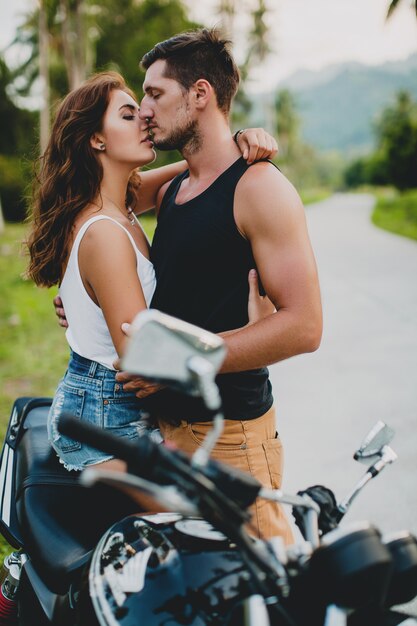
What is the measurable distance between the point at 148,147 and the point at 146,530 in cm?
149

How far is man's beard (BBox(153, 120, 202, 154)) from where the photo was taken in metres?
2.12

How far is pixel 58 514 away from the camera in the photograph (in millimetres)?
1804

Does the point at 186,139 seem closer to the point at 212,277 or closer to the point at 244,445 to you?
the point at 212,277

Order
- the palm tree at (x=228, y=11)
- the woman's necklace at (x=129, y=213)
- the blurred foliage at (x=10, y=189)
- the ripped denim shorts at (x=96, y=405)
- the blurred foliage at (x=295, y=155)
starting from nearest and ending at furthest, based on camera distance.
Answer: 1. the ripped denim shorts at (x=96, y=405)
2. the woman's necklace at (x=129, y=213)
3. the blurred foliage at (x=10, y=189)
4. the palm tree at (x=228, y=11)
5. the blurred foliage at (x=295, y=155)

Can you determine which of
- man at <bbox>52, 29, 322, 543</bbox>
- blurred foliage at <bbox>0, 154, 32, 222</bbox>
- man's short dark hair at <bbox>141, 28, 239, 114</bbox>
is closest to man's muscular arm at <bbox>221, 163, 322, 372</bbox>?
man at <bbox>52, 29, 322, 543</bbox>

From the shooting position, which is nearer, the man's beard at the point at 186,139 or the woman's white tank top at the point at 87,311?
the woman's white tank top at the point at 87,311

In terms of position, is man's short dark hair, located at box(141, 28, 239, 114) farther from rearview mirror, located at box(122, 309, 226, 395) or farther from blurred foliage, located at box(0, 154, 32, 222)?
blurred foliage, located at box(0, 154, 32, 222)

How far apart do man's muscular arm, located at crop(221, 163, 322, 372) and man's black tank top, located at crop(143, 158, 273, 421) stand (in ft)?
0.41

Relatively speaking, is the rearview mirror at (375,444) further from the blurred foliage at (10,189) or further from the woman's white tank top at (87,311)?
the blurred foliage at (10,189)

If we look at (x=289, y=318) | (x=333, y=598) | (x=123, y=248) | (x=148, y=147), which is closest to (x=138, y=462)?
(x=333, y=598)

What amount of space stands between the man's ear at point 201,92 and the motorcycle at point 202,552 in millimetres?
1330

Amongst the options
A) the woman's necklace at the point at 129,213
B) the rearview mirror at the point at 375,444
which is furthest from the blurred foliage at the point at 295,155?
the rearview mirror at the point at 375,444

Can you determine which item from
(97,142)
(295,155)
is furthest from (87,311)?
(295,155)

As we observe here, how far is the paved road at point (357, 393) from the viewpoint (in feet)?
11.7
